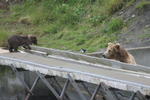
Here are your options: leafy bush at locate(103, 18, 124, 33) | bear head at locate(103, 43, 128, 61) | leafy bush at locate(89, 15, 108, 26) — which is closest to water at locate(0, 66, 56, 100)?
bear head at locate(103, 43, 128, 61)

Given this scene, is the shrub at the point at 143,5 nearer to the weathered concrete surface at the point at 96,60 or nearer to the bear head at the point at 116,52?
the weathered concrete surface at the point at 96,60

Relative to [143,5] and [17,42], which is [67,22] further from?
[17,42]

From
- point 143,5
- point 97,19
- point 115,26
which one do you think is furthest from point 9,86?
point 97,19

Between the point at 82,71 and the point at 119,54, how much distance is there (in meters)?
3.17

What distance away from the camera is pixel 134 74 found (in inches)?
Result: 433

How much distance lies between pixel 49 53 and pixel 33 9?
10984 millimetres

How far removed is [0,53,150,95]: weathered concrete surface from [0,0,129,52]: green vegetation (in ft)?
16.8

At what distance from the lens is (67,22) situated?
22.7 metres

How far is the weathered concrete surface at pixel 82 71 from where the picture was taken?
383 inches

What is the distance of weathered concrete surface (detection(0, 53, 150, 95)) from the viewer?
9.73 metres

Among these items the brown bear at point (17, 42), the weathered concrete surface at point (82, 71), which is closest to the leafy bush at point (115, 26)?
the brown bear at point (17, 42)

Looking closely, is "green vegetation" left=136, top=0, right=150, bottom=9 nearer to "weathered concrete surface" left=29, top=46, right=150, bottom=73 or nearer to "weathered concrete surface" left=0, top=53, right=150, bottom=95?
"weathered concrete surface" left=29, top=46, right=150, bottom=73

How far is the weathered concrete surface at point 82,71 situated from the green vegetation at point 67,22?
5.11 meters

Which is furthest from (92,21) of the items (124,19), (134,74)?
(134,74)
